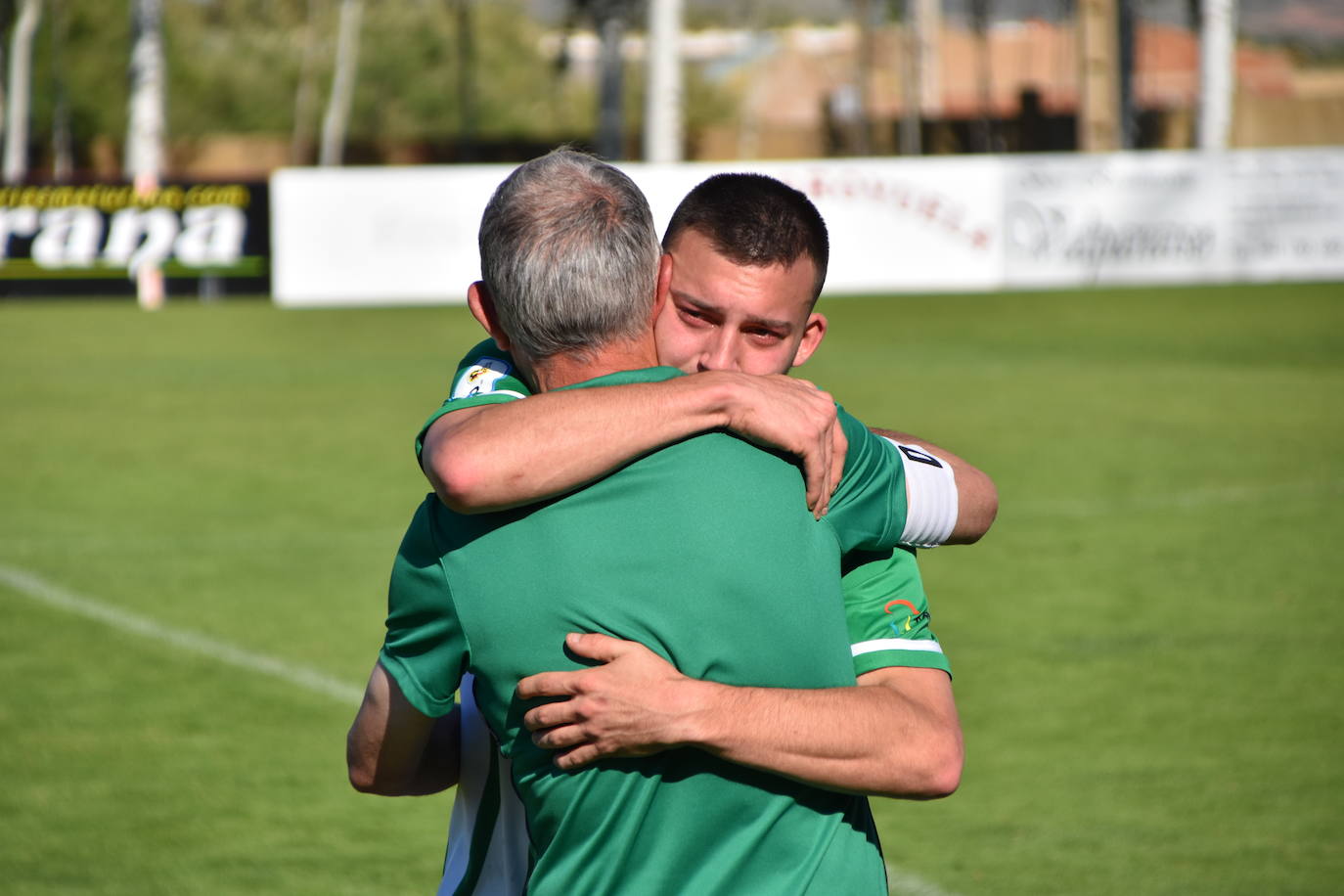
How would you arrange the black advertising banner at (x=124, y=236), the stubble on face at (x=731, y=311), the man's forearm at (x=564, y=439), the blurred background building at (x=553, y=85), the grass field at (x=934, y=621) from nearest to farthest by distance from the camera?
the man's forearm at (x=564, y=439)
the stubble on face at (x=731, y=311)
the grass field at (x=934, y=621)
the black advertising banner at (x=124, y=236)
the blurred background building at (x=553, y=85)

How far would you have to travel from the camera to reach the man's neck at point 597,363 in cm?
231

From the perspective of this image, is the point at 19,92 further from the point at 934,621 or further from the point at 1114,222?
the point at 934,621

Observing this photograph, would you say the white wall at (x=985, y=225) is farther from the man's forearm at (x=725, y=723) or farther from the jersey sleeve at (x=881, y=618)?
the man's forearm at (x=725, y=723)

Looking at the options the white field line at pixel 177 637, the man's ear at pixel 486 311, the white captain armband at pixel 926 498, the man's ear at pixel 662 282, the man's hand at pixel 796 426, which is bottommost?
the white field line at pixel 177 637

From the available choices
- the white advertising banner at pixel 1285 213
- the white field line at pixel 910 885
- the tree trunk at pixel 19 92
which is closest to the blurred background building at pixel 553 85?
the tree trunk at pixel 19 92

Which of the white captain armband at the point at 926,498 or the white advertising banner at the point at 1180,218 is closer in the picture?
the white captain armband at the point at 926,498

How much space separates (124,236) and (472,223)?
201 inches

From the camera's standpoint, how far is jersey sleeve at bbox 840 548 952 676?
2385mm

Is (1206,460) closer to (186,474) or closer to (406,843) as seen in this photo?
(186,474)

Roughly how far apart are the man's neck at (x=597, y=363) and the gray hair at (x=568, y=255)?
18 millimetres

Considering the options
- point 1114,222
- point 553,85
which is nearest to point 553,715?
point 1114,222

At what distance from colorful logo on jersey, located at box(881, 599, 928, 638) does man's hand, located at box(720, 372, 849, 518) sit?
22 cm

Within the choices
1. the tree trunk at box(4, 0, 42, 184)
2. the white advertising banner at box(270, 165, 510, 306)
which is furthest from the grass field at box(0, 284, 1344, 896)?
the tree trunk at box(4, 0, 42, 184)

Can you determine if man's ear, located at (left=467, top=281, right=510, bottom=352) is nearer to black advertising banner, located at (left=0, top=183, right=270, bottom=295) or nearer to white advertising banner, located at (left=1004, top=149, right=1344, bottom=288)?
black advertising banner, located at (left=0, top=183, right=270, bottom=295)
